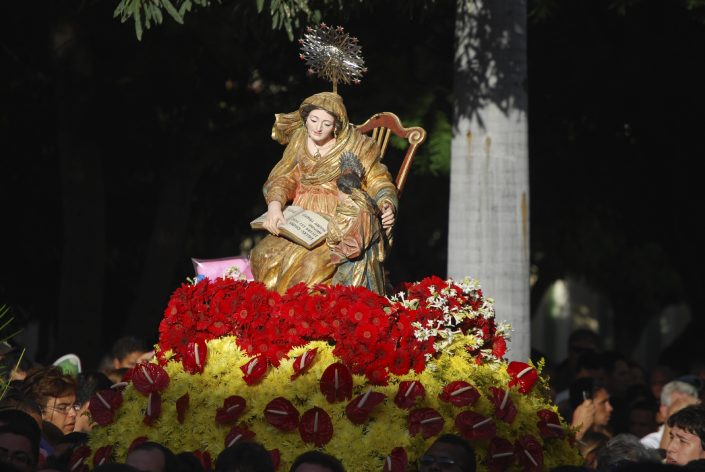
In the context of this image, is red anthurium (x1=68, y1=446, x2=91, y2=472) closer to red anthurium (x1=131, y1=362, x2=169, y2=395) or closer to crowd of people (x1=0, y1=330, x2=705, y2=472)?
crowd of people (x1=0, y1=330, x2=705, y2=472)

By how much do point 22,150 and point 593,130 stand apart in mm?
7114

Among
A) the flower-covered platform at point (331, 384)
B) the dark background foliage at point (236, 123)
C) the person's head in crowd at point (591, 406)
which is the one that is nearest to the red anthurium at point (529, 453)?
the flower-covered platform at point (331, 384)

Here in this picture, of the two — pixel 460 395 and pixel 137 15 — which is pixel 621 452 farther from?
pixel 137 15

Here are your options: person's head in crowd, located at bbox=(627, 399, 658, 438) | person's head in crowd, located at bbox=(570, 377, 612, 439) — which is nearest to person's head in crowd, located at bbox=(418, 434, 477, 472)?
person's head in crowd, located at bbox=(570, 377, 612, 439)

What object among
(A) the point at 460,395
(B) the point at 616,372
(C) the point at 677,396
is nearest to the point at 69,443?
(A) the point at 460,395

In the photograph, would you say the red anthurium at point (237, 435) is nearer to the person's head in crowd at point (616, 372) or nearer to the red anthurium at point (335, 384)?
the red anthurium at point (335, 384)

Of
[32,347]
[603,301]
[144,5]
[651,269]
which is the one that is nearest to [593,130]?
[144,5]

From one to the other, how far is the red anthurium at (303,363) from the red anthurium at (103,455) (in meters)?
1.17

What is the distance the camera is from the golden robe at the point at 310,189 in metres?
8.97

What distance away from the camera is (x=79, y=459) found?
8.35 m

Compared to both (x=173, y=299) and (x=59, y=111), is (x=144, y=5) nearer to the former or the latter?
(x=173, y=299)

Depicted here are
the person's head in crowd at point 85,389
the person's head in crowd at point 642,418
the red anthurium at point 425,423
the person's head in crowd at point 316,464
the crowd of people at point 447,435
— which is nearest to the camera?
the person's head in crowd at point 316,464

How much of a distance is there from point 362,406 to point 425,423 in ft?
1.22

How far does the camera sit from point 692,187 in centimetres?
1691
